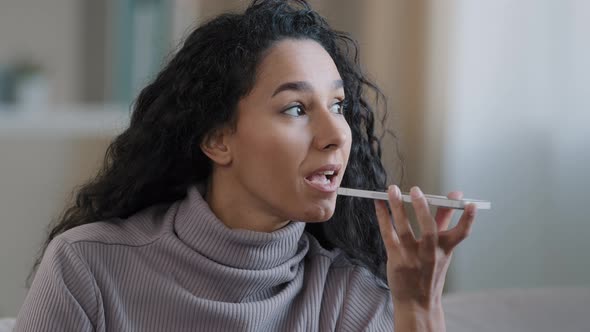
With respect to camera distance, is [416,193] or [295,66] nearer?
[416,193]

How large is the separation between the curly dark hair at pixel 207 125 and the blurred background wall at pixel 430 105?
25.5 inches

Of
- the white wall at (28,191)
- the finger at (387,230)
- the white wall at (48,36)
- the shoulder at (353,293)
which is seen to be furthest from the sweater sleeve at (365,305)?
the white wall at (48,36)

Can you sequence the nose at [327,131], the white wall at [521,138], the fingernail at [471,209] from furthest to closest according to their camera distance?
the white wall at [521,138] → the nose at [327,131] → the fingernail at [471,209]

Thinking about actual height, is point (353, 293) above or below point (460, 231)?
below

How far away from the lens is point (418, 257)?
48.1 inches

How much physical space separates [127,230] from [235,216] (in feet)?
0.58

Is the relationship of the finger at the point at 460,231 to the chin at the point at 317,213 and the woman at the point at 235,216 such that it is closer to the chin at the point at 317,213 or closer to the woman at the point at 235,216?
the woman at the point at 235,216

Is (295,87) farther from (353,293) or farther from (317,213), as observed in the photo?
(353,293)

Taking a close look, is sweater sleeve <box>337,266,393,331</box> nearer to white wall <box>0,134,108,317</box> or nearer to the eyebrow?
the eyebrow

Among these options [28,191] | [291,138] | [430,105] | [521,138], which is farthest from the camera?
[28,191]

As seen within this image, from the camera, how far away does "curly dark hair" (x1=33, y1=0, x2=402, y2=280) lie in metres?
1.44

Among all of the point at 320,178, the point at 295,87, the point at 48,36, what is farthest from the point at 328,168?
the point at 48,36

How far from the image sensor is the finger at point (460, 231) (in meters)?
1.15

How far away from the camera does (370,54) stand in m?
3.39
